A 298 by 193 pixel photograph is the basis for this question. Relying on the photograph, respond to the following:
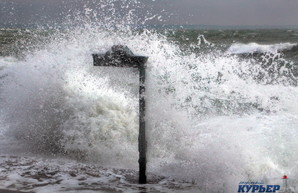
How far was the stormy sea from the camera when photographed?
560 cm

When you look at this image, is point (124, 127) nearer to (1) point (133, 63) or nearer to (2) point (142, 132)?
(2) point (142, 132)

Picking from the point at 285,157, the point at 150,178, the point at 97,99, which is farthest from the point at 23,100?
the point at 285,157

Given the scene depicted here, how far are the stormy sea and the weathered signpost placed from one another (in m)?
0.31

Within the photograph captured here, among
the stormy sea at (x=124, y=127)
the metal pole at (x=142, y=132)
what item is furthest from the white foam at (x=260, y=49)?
the metal pole at (x=142, y=132)

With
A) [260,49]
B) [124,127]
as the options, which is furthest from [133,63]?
[260,49]

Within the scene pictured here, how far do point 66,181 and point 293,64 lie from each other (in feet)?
62.1

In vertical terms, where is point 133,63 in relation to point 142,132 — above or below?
above

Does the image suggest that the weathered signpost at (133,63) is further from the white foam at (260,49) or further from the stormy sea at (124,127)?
the white foam at (260,49)

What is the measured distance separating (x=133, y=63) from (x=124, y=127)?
8.84 ft

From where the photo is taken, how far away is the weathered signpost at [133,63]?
5.18 meters

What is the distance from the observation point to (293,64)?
21.6m

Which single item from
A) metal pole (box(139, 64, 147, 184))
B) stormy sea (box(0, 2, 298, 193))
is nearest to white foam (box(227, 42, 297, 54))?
stormy sea (box(0, 2, 298, 193))

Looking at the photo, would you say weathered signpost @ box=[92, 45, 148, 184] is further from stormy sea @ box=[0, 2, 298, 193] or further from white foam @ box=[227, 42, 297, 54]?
white foam @ box=[227, 42, 297, 54]

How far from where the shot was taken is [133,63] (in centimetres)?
523
